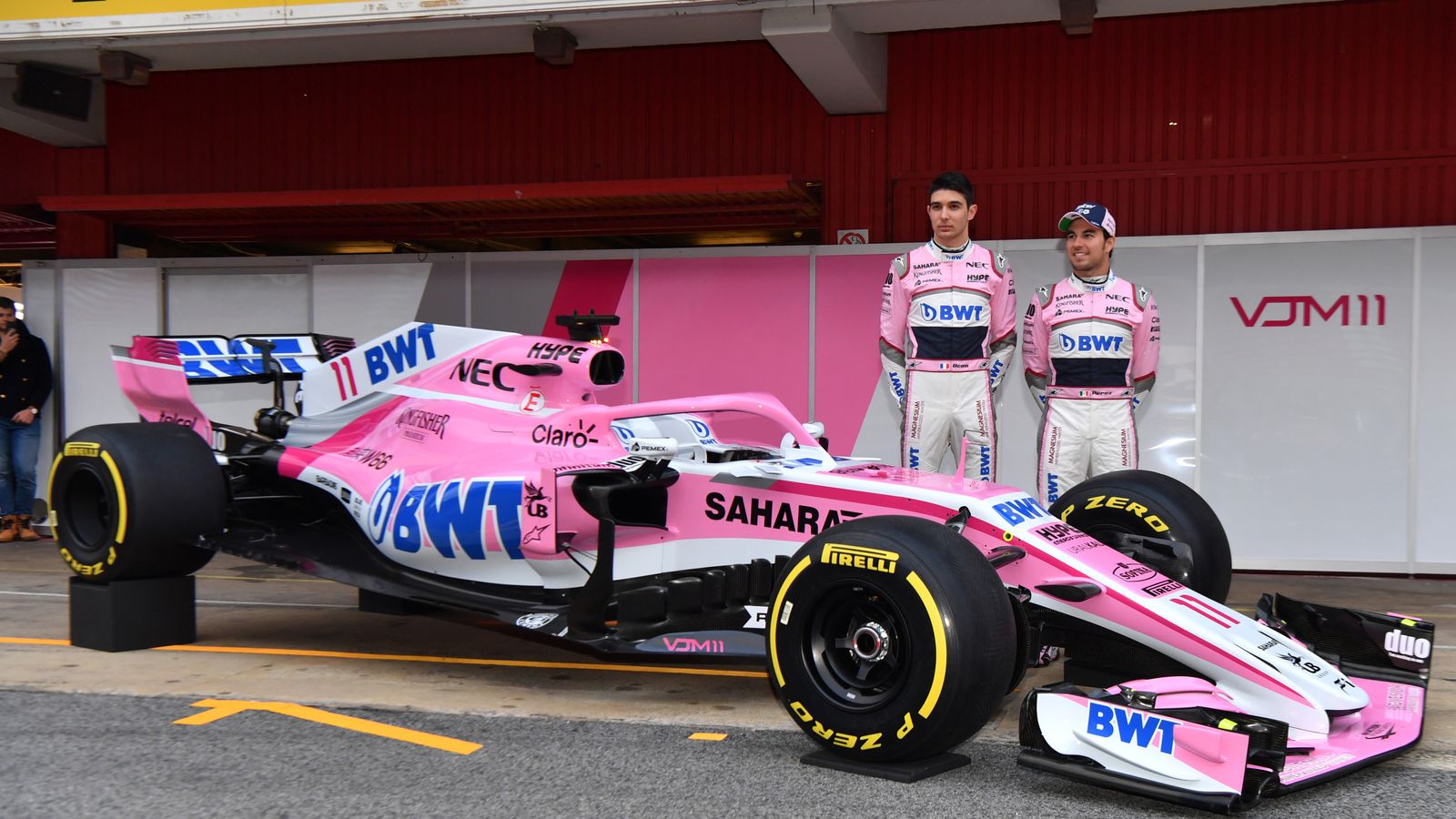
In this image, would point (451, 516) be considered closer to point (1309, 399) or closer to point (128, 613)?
point (128, 613)

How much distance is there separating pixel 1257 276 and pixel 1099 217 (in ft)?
10.4

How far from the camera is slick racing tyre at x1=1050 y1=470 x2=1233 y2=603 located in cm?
493

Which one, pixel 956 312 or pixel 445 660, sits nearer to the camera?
pixel 445 660

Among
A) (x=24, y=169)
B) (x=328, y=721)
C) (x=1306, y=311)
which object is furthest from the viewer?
(x=24, y=169)

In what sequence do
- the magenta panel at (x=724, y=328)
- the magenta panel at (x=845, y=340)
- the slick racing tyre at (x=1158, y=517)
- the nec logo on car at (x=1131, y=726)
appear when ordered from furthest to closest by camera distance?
1. the magenta panel at (x=724, y=328)
2. the magenta panel at (x=845, y=340)
3. the slick racing tyre at (x=1158, y=517)
4. the nec logo on car at (x=1131, y=726)

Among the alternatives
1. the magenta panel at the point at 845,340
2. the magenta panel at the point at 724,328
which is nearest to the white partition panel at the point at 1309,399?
the magenta panel at the point at 845,340

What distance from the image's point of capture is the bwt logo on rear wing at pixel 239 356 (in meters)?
6.30

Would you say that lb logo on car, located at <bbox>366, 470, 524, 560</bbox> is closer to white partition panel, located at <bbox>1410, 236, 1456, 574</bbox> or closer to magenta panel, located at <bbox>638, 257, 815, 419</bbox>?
magenta panel, located at <bbox>638, 257, 815, 419</bbox>

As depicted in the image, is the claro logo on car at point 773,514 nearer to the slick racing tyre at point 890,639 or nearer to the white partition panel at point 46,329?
the slick racing tyre at point 890,639

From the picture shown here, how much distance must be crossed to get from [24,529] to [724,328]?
611 centimetres

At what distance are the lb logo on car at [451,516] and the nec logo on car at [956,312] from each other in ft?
8.03

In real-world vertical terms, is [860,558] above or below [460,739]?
above

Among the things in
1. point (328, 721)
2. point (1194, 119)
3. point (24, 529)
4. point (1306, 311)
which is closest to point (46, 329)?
point (24, 529)

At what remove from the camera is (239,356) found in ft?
21.3
